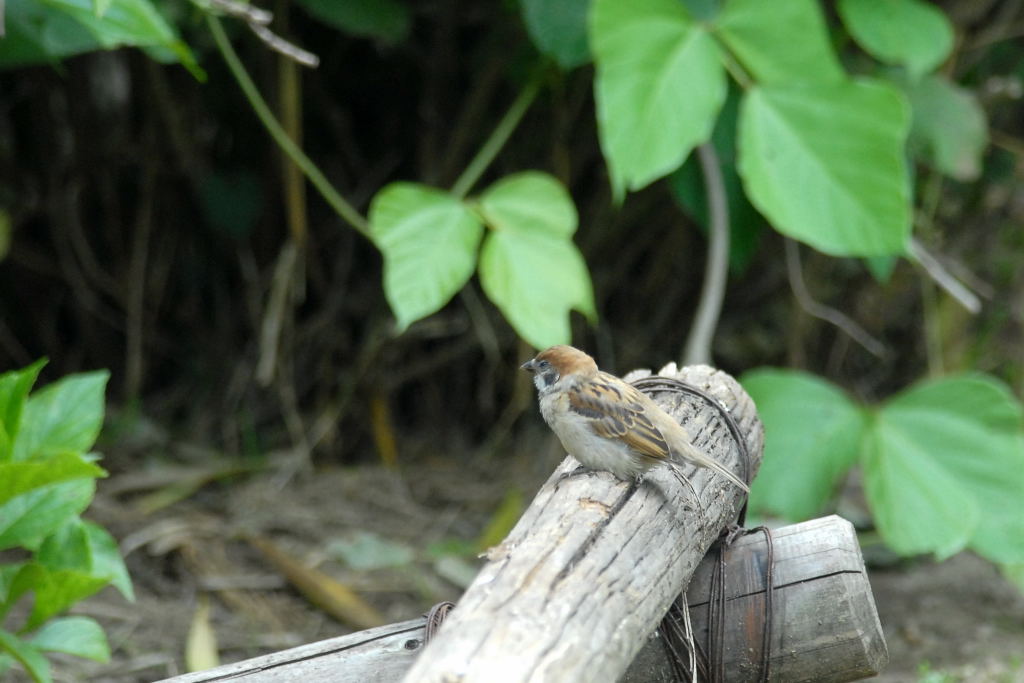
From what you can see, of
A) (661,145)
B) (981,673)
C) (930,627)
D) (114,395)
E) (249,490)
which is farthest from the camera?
(114,395)

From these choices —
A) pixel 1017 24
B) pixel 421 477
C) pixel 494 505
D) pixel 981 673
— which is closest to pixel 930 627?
pixel 981 673

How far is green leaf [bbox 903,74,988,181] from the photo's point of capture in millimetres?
4812

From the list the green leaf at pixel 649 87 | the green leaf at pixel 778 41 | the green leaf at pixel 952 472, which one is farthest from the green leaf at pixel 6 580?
the green leaf at pixel 952 472

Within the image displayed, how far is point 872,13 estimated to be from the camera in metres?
4.47

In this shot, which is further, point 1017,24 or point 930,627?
point 1017,24

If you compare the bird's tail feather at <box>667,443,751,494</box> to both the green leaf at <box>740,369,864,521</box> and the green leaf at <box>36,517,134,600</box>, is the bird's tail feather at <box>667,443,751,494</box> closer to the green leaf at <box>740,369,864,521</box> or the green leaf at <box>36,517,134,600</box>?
the green leaf at <box>36,517,134,600</box>

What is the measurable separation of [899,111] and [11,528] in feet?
9.87

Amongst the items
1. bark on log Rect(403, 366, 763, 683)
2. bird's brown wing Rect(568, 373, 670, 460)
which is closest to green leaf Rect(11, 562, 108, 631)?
bark on log Rect(403, 366, 763, 683)

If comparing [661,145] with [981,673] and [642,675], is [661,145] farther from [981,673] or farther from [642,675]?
[981,673]

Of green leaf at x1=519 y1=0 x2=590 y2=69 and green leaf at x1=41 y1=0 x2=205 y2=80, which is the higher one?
green leaf at x1=41 y1=0 x2=205 y2=80

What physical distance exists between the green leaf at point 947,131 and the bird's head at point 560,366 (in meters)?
2.52

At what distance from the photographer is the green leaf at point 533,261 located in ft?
12.2

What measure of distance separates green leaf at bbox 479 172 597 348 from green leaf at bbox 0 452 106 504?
168 centimetres

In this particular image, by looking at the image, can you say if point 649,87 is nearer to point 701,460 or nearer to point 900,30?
point 900,30
